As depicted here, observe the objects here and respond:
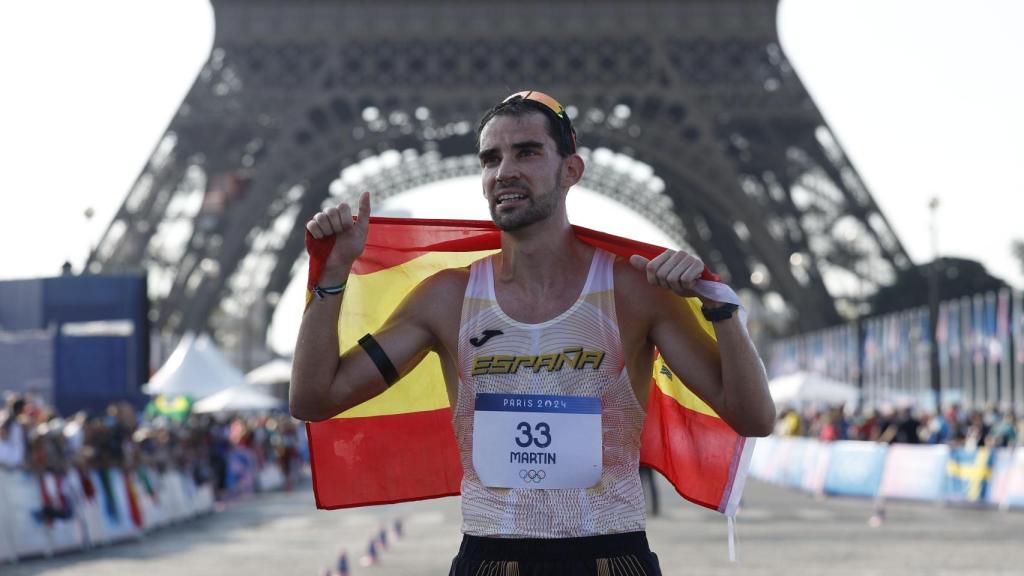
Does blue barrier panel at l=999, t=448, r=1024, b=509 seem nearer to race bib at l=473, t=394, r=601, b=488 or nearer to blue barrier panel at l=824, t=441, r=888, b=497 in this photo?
blue barrier panel at l=824, t=441, r=888, b=497

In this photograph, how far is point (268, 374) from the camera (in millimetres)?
44000

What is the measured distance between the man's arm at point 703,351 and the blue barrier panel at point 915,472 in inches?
779

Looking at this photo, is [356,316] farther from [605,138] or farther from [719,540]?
[605,138]

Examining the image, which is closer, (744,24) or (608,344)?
(608,344)

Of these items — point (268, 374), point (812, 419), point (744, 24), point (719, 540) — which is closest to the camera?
point (719, 540)

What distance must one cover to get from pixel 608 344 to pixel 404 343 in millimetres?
497

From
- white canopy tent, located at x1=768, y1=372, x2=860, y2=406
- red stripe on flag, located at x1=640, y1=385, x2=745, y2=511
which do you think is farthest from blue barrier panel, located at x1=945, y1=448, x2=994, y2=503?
red stripe on flag, located at x1=640, y1=385, x2=745, y2=511

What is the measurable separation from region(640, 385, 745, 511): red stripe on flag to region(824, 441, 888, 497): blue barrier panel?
2082cm

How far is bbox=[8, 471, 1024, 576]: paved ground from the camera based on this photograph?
14055 mm

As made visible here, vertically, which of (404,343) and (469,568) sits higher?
(404,343)

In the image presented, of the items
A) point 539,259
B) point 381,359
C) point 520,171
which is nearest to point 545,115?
point 520,171

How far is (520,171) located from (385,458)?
96cm

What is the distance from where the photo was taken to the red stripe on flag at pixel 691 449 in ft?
14.5

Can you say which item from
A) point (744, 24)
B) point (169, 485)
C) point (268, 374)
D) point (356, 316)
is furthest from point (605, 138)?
point (356, 316)
